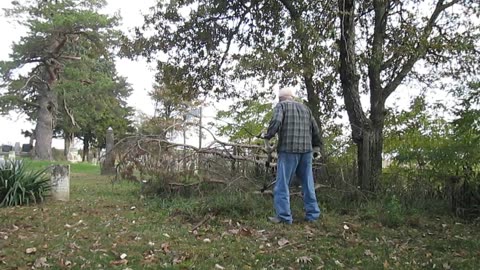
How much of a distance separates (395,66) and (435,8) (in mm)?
1447

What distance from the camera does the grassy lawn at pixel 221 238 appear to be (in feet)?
14.9

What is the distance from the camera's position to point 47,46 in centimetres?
3225

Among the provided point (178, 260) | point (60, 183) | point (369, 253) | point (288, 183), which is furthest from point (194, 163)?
point (369, 253)

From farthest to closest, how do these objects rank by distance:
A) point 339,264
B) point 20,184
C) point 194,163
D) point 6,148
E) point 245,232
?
point 6,148 → point 194,163 → point 20,184 → point 245,232 → point 339,264

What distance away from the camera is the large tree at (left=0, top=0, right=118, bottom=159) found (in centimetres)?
2989

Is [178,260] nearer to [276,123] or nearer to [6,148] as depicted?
[276,123]

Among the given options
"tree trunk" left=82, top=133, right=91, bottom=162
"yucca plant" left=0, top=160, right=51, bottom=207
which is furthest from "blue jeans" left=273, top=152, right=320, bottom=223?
"tree trunk" left=82, top=133, right=91, bottom=162

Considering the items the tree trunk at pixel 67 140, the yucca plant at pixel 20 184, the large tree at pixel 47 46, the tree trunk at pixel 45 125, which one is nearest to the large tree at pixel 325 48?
the yucca plant at pixel 20 184

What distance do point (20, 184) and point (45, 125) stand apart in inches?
1063

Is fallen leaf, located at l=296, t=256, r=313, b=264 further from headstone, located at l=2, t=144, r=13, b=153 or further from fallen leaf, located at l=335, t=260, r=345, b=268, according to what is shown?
headstone, located at l=2, t=144, r=13, b=153

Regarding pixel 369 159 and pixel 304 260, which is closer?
pixel 304 260

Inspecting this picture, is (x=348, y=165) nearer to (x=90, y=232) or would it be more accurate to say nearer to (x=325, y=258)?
(x=325, y=258)

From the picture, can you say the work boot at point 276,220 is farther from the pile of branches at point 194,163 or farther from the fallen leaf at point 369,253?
the pile of branches at point 194,163

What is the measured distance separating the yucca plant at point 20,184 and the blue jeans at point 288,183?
184 inches
